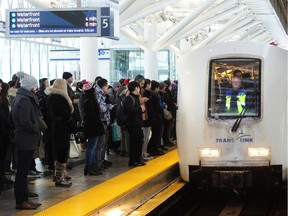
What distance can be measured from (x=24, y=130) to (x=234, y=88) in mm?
3365

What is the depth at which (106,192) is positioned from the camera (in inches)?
313

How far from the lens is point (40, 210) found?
6.76 metres

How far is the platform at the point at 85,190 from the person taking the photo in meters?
6.87

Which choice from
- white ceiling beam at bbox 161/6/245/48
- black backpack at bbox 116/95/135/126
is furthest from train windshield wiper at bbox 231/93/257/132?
white ceiling beam at bbox 161/6/245/48

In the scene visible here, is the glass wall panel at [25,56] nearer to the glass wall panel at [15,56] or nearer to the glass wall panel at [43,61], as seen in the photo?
the glass wall panel at [15,56]

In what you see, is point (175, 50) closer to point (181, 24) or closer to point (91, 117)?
point (181, 24)

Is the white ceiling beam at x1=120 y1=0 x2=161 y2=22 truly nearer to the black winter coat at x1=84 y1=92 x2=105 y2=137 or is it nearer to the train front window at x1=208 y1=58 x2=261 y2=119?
the black winter coat at x1=84 y1=92 x2=105 y2=137

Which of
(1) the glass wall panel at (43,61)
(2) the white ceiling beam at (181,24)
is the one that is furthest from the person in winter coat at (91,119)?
(1) the glass wall panel at (43,61)

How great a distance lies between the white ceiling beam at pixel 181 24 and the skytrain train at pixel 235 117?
→ 463 inches

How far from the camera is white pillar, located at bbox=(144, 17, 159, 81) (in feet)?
81.0

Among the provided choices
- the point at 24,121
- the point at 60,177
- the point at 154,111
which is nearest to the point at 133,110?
the point at 154,111

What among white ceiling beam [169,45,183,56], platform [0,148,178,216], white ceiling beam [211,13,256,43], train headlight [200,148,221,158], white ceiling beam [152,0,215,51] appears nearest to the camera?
platform [0,148,178,216]

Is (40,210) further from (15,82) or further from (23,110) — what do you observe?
(15,82)

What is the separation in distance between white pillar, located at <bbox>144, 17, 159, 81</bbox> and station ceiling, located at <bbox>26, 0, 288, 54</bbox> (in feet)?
0.19
